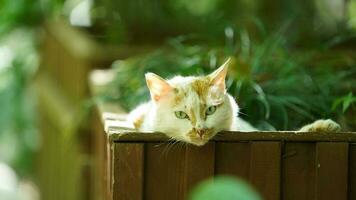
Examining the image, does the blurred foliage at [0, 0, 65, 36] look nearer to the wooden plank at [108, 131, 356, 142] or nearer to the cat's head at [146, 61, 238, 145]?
the cat's head at [146, 61, 238, 145]

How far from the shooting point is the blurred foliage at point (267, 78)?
4.54 metres

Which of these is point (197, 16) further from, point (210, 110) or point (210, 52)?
point (210, 110)

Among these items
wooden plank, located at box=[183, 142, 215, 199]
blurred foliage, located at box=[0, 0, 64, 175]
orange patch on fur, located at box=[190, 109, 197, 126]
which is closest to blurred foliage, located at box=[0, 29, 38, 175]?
blurred foliage, located at box=[0, 0, 64, 175]

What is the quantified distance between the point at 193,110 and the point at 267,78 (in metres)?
1.54

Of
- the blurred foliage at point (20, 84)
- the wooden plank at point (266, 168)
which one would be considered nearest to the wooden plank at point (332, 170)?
the wooden plank at point (266, 168)

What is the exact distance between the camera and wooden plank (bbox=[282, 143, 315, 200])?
340 cm

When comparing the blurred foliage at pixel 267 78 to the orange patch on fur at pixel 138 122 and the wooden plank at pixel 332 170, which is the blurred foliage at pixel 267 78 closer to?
the orange patch on fur at pixel 138 122

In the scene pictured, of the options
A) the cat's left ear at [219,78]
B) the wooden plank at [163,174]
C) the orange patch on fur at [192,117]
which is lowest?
the wooden plank at [163,174]

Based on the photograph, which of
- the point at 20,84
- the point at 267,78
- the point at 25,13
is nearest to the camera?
the point at 267,78

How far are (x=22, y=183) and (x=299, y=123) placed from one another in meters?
6.14

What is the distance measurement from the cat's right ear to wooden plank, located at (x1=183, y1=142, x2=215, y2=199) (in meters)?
0.34

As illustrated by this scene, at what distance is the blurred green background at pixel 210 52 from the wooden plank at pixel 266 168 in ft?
2.43

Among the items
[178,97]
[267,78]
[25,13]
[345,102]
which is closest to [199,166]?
[178,97]

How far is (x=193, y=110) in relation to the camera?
11.5 ft
